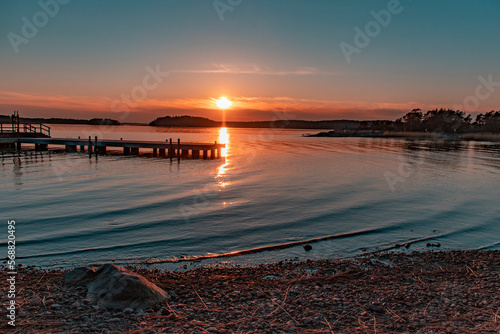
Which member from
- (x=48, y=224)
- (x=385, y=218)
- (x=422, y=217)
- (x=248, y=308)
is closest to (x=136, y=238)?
(x=48, y=224)

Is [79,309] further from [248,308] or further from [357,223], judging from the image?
[357,223]

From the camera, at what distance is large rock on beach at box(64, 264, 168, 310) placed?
5.54m

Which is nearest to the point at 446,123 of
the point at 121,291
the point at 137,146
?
the point at 137,146

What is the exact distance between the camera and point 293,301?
596 centimetres

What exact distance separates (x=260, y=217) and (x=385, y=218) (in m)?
4.95

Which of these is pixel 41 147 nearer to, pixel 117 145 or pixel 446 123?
pixel 117 145

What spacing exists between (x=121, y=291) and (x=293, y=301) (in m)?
2.91

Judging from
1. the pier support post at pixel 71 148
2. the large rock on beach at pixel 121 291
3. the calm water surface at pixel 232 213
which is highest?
the pier support post at pixel 71 148

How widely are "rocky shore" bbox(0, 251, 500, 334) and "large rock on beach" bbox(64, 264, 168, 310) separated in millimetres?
156

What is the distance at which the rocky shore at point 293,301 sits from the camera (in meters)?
4.90

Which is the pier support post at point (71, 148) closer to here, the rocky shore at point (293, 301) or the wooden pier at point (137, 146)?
the wooden pier at point (137, 146)

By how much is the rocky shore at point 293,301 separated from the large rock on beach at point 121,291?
0.16m

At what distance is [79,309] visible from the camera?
539cm

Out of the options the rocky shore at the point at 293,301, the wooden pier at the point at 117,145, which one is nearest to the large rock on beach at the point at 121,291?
the rocky shore at the point at 293,301
